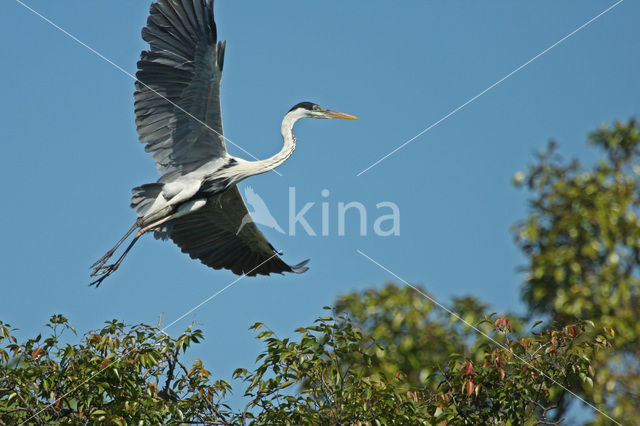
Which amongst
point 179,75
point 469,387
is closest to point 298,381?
point 469,387

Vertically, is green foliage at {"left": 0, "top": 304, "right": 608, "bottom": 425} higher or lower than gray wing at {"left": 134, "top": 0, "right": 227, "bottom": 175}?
lower

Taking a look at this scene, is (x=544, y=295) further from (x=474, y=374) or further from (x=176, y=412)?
(x=176, y=412)

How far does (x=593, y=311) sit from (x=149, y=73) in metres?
4.75

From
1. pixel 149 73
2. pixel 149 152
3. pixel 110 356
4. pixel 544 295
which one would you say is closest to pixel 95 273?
pixel 149 152

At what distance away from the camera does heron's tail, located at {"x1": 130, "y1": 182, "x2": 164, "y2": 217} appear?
7648mm

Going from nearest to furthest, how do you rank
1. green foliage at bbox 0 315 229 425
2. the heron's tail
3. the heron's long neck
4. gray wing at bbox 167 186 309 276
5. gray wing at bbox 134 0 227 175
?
green foliage at bbox 0 315 229 425, gray wing at bbox 134 0 227 175, the heron's tail, the heron's long neck, gray wing at bbox 167 186 309 276

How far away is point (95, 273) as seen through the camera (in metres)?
7.31

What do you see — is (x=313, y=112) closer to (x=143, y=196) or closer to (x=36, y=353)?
(x=143, y=196)

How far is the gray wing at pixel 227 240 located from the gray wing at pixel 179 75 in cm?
100

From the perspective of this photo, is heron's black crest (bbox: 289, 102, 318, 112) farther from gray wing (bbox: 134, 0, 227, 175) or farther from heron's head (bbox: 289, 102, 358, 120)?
gray wing (bbox: 134, 0, 227, 175)

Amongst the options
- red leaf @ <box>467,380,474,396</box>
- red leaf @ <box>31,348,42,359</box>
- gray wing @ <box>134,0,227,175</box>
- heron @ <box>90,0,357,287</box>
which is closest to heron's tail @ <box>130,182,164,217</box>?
heron @ <box>90,0,357,287</box>

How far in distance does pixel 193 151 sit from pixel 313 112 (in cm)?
151

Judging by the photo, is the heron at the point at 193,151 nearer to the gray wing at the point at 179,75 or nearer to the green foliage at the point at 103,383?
the gray wing at the point at 179,75

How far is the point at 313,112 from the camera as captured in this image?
8.60m
